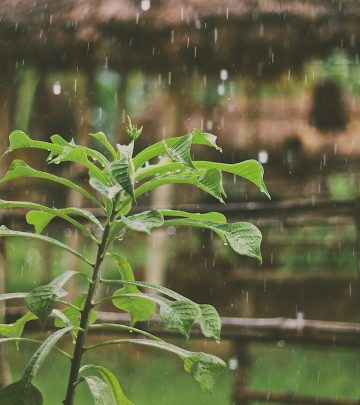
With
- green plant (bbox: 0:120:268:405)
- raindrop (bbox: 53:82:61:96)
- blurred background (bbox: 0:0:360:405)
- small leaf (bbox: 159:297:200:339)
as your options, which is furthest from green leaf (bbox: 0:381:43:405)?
raindrop (bbox: 53:82:61:96)

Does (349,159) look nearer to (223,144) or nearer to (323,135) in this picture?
(323,135)

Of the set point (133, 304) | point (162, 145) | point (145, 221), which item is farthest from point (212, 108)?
point (145, 221)

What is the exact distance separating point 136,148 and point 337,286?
1.22m

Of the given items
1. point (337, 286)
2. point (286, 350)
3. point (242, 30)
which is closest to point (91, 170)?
point (242, 30)

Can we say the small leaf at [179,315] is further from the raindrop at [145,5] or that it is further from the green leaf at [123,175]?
the raindrop at [145,5]

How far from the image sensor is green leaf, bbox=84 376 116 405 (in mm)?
853

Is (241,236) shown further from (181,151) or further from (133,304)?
(133,304)

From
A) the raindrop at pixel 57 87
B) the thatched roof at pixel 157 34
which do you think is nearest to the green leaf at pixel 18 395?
the thatched roof at pixel 157 34

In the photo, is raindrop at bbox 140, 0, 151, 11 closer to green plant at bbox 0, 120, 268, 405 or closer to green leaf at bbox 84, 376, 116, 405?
green plant at bbox 0, 120, 268, 405

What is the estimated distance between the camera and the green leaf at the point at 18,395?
788 mm

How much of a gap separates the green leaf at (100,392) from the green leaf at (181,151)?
1.02ft

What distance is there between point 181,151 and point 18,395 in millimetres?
348

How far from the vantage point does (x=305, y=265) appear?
378 cm

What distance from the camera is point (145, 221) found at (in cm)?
79
